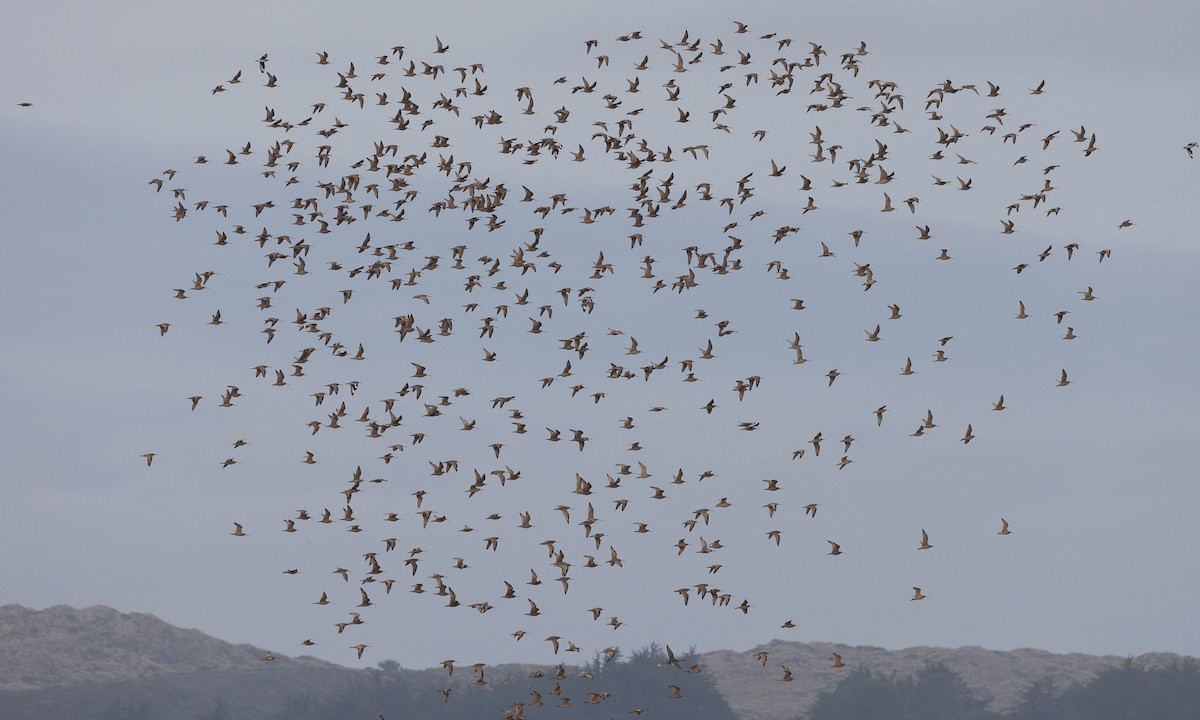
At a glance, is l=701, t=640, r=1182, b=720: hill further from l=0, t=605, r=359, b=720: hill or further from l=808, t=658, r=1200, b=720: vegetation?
l=0, t=605, r=359, b=720: hill

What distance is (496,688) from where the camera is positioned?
16212 centimetres

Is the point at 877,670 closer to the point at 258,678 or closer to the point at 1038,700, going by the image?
the point at 1038,700

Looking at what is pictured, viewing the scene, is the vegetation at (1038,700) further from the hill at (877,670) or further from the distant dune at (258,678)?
the hill at (877,670)

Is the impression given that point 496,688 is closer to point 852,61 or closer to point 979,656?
point 979,656

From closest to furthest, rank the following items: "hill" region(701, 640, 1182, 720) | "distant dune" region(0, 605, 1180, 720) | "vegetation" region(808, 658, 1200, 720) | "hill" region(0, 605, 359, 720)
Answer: "vegetation" region(808, 658, 1200, 720), "hill" region(0, 605, 359, 720), "distant dune" region(0, 605, 1180, 720), "hill" region(701, 640, 1182, 720)

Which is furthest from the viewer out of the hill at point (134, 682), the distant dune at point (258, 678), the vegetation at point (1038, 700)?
the distant dune at point (258, 678)

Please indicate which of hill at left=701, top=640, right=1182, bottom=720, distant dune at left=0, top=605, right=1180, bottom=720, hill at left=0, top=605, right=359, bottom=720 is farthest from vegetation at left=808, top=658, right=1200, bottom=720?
hill at left=0, top=605, right=359, bottom=720

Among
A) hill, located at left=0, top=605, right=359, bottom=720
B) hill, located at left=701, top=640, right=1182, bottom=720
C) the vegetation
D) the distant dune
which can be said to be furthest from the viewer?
hill, located at left=701, top=640, right=1182, bottom=720

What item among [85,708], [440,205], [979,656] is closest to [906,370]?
[440,205]

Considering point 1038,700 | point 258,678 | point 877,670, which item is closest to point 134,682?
point 258,678

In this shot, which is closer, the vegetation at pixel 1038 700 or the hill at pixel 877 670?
the vegetation at pixel 1038 700

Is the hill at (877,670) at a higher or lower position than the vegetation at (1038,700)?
higher

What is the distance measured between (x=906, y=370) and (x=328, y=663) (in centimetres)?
12136

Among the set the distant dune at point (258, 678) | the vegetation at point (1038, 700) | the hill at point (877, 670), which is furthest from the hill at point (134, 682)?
the vegetation at point (1038, 700)
